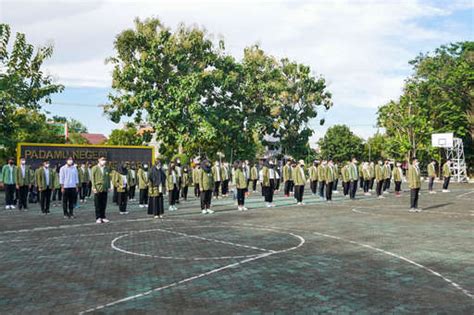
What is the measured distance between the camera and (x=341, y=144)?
87562 millimetres

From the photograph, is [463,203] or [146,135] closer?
[463,203]

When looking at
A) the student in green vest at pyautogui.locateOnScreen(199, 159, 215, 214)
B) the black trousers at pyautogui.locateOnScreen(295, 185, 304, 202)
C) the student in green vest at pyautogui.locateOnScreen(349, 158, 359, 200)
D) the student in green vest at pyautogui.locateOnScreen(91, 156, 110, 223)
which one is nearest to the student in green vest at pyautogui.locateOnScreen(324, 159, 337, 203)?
the student in green vest at pyautogui.locateOnScreen(349, 158, 359, 200)

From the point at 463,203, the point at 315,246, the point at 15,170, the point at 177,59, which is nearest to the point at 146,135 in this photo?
the point at 177,59

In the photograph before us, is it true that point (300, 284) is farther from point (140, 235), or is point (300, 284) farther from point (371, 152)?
point (371, 152)

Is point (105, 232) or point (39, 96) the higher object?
point (39, 96)

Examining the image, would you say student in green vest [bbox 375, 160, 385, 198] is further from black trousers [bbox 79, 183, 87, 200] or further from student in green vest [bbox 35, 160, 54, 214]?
student in green vest [bbox 35, 160, 54, 214]

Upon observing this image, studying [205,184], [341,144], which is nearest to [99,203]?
[205,184]

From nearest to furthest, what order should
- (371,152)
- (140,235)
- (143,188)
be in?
(140,235) < (143,188) < (371,152)

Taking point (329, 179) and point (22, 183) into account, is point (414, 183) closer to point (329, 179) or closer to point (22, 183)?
point (329, 179)

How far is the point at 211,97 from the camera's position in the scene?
39656 mm

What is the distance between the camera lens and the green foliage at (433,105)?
169 feet

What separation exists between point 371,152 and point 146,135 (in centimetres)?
6195

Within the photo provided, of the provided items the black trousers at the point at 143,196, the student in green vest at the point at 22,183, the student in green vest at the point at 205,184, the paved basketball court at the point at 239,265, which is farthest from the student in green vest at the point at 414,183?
the student in green vest at the point at 22,183

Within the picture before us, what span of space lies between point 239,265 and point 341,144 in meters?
81.0
